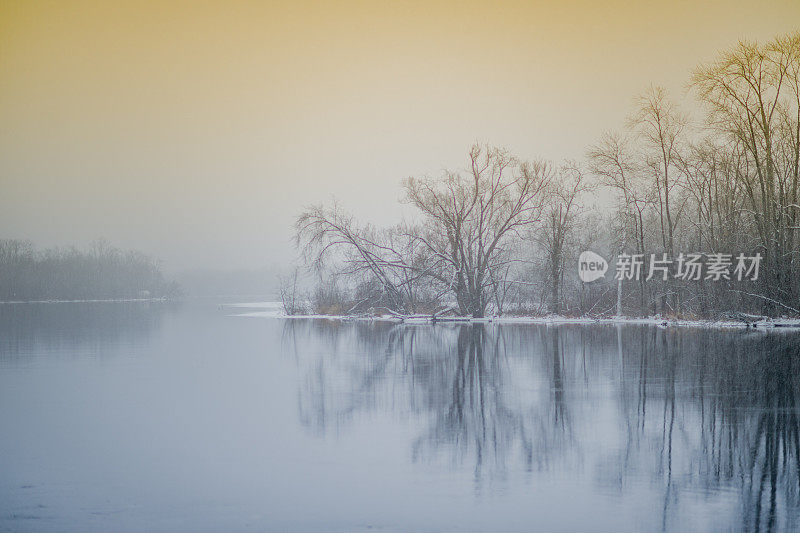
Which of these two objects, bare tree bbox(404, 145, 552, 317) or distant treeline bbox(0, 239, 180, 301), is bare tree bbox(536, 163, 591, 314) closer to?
bare tree bbox(404, 145, 552, 317)

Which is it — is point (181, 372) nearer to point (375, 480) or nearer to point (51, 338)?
point (375, 480)

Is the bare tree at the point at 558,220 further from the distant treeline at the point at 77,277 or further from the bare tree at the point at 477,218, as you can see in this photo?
the distant treeline at the point at 77,277

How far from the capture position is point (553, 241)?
41594 mm

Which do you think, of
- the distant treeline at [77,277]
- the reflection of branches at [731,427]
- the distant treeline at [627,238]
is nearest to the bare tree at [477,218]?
the distant treeline at [627,238]

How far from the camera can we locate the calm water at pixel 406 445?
20.9 ft

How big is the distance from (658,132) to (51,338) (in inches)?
1218

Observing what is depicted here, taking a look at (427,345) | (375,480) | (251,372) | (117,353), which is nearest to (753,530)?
(375,480)

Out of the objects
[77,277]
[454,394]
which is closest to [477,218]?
[454,394]

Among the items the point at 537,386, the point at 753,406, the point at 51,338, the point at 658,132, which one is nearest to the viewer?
the point at 753,406

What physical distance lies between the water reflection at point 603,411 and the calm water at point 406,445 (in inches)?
1.7

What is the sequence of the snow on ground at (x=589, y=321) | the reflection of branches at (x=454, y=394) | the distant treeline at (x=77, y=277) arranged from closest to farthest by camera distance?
1. the reflection of branches at (x=454, y=394)
2. the snow on ground at (x=589, y=321)
3. the distant treeline at (x=77, y=277)

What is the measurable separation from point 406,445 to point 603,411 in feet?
12.3

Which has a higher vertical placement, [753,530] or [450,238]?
[450,238]

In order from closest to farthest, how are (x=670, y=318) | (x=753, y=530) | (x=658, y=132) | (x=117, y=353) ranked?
(x=753, y=530)
(x=117, y=353)
(x=670, y=318)
(x=658, y=132)
